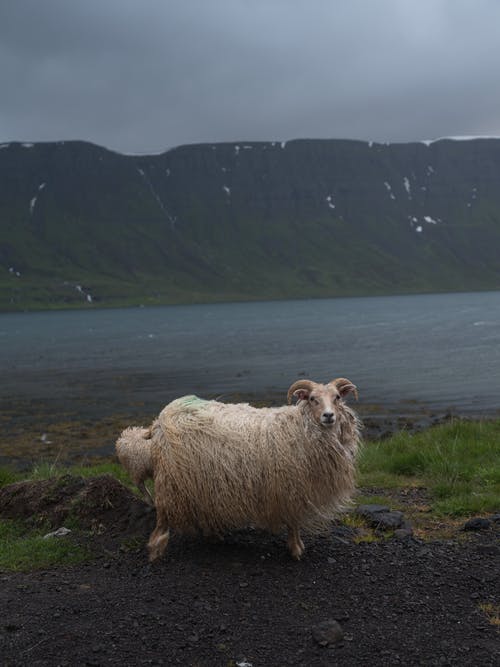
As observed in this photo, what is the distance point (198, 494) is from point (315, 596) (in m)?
1.98

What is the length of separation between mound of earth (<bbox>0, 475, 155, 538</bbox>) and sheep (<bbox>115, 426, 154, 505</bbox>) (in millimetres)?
281

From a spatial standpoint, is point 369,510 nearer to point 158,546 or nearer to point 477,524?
point 477,524

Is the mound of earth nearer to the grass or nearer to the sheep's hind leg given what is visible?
the grass

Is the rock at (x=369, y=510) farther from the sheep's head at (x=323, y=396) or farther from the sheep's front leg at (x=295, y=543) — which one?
the sheep's head at (x=323, y=396)

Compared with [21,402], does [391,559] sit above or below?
above

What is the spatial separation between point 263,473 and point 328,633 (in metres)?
2.36

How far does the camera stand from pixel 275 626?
20.9 ft

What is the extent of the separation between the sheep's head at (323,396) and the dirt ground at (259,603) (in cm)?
182

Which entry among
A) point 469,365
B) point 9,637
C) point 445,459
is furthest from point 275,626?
point 469,365

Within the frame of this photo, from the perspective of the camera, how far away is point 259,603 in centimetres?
682

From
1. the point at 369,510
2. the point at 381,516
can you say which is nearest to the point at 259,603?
the point at 381,516

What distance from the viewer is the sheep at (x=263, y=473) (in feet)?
26.5

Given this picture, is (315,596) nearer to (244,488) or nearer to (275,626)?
(275,626)

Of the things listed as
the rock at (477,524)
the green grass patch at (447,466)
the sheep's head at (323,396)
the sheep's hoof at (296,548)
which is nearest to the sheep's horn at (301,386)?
the sheep's head at (323,396)
